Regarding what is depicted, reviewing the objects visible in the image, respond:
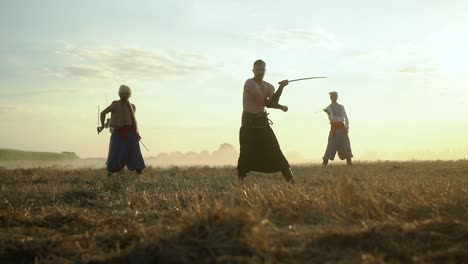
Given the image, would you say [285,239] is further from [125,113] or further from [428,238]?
[125,113]

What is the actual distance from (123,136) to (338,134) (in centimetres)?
753

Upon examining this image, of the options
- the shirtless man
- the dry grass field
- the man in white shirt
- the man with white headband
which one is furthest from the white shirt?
the dry grass field

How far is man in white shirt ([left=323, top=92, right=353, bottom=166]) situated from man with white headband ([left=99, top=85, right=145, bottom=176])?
684 cm

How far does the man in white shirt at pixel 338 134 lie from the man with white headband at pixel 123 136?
684 cm

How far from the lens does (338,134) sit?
1867cm

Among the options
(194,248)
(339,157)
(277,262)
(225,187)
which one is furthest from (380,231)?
(339,157)

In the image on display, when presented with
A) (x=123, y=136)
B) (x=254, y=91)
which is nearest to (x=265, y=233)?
(x=254, y=91)

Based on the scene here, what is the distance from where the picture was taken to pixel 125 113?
43.9 feet

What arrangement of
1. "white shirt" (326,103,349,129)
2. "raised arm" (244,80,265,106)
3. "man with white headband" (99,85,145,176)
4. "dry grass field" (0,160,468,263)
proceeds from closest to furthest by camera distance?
"dry grass field" (0,160,468,263) < "raised arm" (244,80,265,106) < "man with white headband" (99,85,145,176) < "white shirt" (326,103,349,129)

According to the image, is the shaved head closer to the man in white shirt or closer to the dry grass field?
the dry grass field

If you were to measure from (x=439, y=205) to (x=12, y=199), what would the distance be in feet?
18.5

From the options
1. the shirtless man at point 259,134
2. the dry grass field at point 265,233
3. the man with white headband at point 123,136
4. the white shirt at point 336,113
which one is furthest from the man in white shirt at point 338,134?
the dry grass field at point 265,233

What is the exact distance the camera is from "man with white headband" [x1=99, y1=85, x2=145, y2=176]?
13336 mm

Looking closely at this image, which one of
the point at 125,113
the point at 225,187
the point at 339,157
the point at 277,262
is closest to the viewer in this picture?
the point at 277,262
